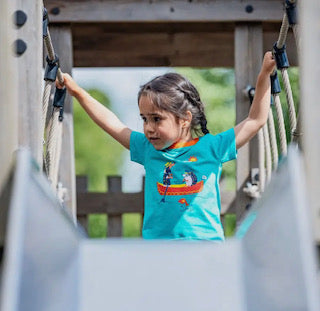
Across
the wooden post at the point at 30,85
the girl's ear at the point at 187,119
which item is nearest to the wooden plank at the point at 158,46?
the girl's ear at the point at 187,119

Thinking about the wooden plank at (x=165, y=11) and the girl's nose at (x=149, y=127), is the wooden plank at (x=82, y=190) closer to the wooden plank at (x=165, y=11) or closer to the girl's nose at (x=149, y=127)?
the wooden plank at (x=165, y=11)

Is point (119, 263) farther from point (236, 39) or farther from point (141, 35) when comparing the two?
point (141, 35)

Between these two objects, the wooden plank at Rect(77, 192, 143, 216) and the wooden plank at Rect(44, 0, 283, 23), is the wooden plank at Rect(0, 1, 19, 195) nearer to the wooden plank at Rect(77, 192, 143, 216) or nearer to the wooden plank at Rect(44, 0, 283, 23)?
the wooden plank at Rect(44, 0, 283, 23)

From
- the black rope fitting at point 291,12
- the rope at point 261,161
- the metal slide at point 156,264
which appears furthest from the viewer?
the rope at point 261,161

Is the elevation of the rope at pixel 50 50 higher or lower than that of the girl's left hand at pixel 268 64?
higher

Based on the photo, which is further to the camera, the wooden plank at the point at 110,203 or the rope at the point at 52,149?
the wooden plank at the point at 110,203

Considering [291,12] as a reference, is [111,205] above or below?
below

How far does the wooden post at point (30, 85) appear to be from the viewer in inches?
66.5

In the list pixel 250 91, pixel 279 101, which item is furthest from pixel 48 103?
pixel 250 91

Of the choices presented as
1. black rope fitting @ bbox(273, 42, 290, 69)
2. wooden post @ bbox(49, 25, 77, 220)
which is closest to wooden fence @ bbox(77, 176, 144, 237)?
wooden post @ bbox(49, 25, 77, 220)

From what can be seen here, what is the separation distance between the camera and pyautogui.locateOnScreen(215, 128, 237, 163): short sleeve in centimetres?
288

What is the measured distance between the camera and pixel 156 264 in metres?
1.66

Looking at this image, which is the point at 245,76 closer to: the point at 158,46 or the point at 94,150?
the point at 158,46

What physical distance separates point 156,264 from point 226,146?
1.28 meters
